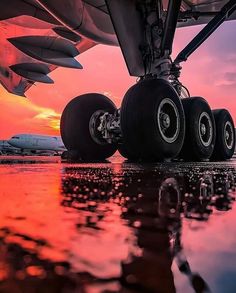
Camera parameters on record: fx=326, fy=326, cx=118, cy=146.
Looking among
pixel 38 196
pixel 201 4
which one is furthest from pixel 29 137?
pixel 38 196

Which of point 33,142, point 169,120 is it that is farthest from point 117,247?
point 33,142

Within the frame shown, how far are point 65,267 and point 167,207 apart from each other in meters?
0.51

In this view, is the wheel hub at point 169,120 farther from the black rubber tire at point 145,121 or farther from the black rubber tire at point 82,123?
the black rubber tire at point 82,123

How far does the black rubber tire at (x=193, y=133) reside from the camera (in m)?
4.19

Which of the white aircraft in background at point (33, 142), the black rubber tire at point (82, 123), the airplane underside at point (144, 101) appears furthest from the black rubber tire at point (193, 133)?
the white aircraft in background at point (33, 142)

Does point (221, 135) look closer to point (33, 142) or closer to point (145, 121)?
point (145, 121)

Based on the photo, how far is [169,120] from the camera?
352 centimetres

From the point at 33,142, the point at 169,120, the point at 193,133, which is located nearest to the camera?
the point at 169,120

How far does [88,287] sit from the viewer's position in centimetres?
34

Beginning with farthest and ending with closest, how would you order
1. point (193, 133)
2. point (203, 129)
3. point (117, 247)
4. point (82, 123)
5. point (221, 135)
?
1. point (221, 135)
2. point (82, 123)
3. point (203, 129)
4. point (193, 133)
5. point (117, 247)

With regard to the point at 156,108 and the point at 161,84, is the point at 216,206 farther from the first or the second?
the point at 161,84

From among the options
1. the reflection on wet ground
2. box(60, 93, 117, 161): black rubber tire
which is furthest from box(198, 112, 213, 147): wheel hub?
the reflection on wet ground

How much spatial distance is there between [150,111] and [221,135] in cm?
235

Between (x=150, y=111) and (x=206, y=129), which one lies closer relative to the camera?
(x=150, y=111)
